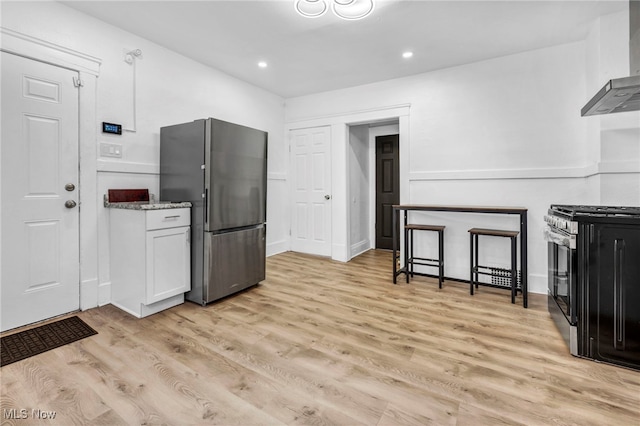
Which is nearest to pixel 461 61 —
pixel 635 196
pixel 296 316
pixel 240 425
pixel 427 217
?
pixel 427 217

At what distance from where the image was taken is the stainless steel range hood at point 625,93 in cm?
192

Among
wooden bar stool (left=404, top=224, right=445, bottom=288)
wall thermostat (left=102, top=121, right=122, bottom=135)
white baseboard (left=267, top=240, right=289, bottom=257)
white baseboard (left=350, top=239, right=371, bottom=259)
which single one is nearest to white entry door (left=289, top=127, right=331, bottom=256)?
white baseboard (left=267, top=240, right=289, bottom=257)

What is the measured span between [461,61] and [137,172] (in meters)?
3.92

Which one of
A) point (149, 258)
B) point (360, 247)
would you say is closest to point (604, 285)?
point (149, 258)

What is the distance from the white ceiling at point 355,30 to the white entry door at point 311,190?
4.05 feet

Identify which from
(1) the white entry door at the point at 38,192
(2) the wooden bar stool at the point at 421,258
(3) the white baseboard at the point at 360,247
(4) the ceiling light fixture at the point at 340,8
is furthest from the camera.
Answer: (3) the white baseboard at the point at 360,247

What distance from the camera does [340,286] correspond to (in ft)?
11.1

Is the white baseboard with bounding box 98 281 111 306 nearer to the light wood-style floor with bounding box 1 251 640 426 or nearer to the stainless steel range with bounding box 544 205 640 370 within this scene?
the light wood-style floor with bounding box 1 251 640 426

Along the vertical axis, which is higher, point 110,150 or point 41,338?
point 110,150

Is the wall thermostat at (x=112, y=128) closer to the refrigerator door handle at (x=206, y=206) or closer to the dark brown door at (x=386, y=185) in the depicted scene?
the refrigerator door handle at (x=206, y=206)

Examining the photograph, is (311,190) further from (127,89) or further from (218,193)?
(127,89)

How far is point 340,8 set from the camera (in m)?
2.48

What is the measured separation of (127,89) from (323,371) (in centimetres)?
320

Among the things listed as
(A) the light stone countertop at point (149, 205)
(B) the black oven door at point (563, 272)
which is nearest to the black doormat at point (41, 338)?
(A) the light stone countertop at point (149, 205)
